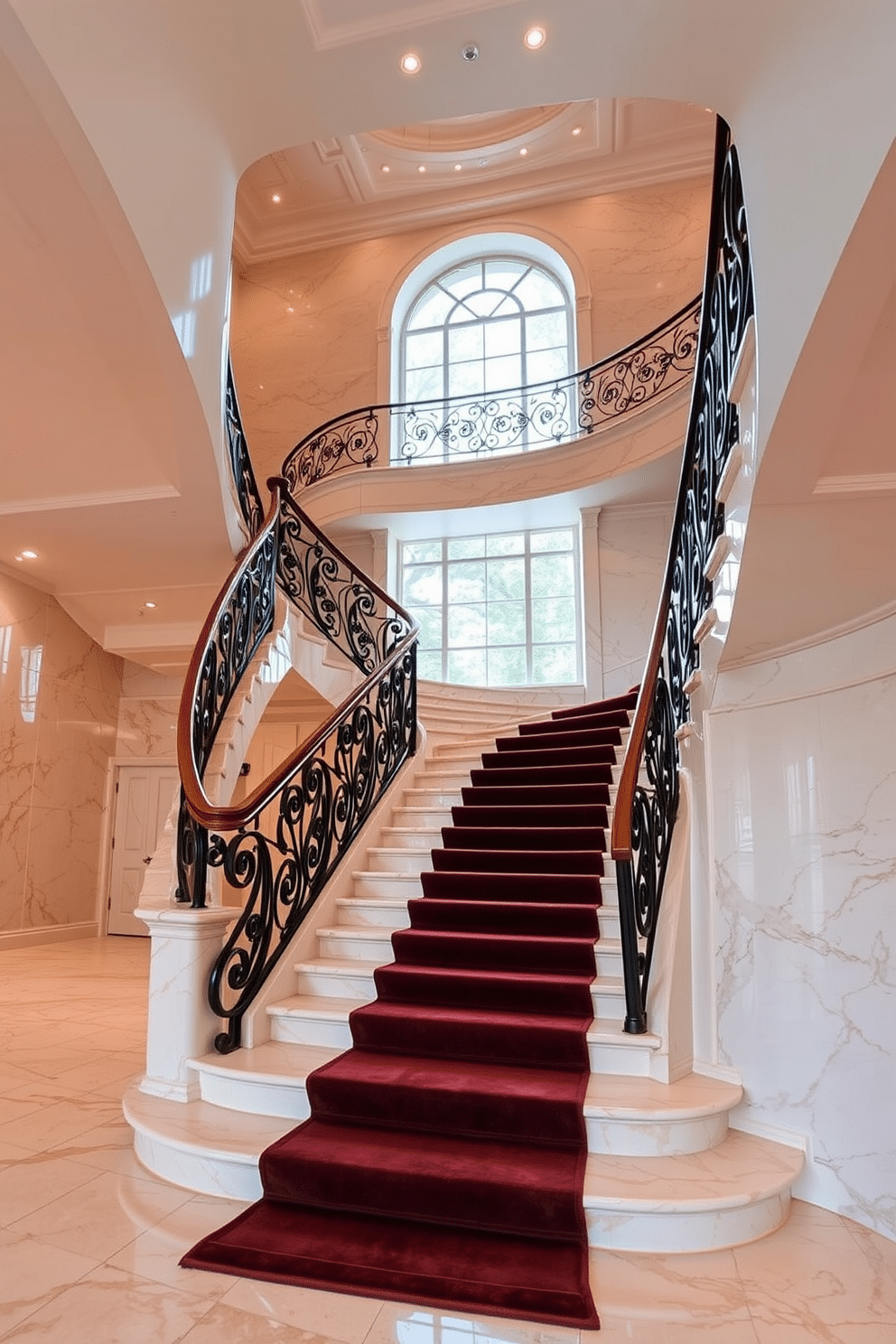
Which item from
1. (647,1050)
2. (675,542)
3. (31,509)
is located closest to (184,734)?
(647,1050)

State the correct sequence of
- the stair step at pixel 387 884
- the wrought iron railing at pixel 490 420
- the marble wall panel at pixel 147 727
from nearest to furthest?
1. the stair step at pixel 387 884
2. the wrought iron railing at pixel 490 420
3. the marble wall panel at pixel 147 727

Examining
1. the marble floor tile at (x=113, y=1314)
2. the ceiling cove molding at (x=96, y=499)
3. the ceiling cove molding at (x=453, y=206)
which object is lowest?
the marble floor tile at (x=113, y=1314)

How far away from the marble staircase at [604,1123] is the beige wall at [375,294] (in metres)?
8.33

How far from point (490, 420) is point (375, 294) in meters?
2.70

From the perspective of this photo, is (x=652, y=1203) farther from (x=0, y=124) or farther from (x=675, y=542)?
(x=0, y=124)

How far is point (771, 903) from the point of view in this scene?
133 inches

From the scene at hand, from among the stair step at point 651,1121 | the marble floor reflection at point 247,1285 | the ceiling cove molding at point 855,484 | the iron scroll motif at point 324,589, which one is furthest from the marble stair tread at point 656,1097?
the iron scroll motif at point 324,589

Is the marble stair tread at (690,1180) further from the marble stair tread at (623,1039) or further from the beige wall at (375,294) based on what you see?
the beige wall at (375,294)

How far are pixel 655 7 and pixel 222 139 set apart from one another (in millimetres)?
1944

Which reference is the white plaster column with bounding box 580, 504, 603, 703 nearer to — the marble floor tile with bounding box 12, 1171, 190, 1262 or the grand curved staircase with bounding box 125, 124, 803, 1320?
the grand curved staircase with bounding box 125, 124, 803, 1320

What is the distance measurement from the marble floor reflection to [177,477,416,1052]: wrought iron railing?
74 centimetres

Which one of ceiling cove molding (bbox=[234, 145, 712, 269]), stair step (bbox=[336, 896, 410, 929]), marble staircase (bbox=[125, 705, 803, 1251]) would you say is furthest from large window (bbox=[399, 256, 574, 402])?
marble staircase (bbox=[125, 705, 803, 1251])

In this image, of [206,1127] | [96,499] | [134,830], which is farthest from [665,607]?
[134,830]

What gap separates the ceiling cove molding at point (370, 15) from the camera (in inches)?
124
